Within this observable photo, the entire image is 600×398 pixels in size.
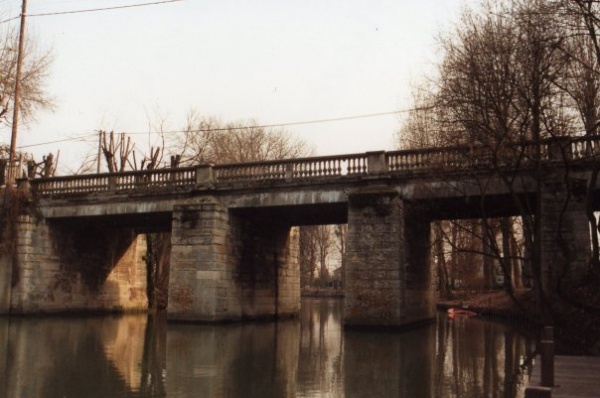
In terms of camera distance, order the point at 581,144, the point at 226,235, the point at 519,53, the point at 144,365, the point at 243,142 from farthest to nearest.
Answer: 1. the point at 243,142
2. the point at 226,235
3. the point at 581,144
4. the point at 519,53
5. the point at 144,365

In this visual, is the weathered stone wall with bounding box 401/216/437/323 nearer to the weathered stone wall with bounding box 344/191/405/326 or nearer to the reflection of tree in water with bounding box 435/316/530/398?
the weathered stone wall with bounding box 344/191/405/326

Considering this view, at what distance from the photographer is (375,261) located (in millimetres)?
19812

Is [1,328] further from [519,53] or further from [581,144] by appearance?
[581,144]

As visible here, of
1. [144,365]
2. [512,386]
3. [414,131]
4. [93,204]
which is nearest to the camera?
[512,386]

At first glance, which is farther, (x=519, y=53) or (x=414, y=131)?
(x=414, y=131)

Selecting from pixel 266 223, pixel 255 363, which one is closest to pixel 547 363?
pixel 255 363

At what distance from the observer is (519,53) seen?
46.0 feet

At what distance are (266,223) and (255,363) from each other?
1412 centimetres

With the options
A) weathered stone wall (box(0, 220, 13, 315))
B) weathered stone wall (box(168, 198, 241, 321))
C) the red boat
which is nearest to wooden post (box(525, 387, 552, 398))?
weathered stone wall (box(168, 198, 241, 321))

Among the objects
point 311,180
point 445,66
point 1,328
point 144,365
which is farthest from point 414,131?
point 144,365

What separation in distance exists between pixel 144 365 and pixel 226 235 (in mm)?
11397

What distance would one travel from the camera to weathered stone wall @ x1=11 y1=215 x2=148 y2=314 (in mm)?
25547

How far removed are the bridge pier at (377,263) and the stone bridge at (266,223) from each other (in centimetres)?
4

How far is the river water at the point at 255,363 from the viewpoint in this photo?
8.69m
